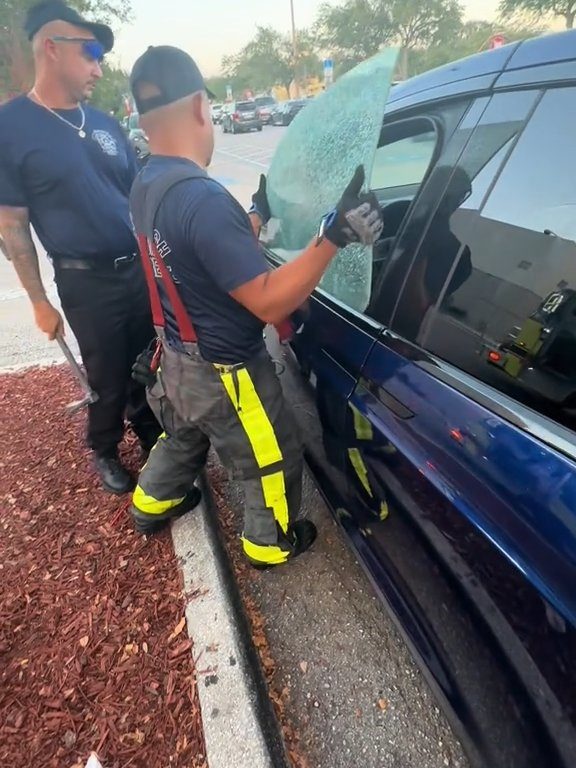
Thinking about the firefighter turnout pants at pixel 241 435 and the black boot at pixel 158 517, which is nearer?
the firefighter turnout pants at pixel 241 435

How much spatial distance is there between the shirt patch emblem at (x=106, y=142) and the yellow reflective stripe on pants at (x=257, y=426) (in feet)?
4.00

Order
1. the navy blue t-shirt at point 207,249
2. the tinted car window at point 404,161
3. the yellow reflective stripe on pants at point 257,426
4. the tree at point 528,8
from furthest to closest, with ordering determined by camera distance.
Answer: the tree at point 528,8, the yellow reflective stripe on pants at point 257,426, the tinted car window at point 404,161, the navy blue t-shirt at point 207,249

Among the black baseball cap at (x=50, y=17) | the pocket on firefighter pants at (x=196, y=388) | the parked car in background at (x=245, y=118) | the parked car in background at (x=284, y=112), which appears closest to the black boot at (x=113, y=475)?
the pocket on firefighter pants at (x=196, y=388)

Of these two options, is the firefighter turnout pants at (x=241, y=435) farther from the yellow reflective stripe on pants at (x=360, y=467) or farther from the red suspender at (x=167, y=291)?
the yellow reflective stripe on pants at (x=360, y=467)

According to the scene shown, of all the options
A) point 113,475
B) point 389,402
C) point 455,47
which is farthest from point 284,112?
point 389,402

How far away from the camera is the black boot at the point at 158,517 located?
7.41ft

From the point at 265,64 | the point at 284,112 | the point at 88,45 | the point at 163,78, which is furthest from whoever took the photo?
the point at 265,64

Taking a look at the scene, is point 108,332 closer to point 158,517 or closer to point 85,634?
point 158,517

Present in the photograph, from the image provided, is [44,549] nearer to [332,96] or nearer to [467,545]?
[467,545]

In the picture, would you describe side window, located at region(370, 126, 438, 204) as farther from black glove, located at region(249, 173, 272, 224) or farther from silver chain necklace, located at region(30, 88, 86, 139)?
silver chain necklace, located at region(30, 88, 86, 139)

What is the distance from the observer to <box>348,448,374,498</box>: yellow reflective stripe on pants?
1.59 meters

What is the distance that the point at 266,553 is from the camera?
206cm

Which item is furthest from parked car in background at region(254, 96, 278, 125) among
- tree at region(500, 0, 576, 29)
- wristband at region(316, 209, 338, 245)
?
wristband at region(316, 209, 338, 245)

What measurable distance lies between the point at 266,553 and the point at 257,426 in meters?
0.58
